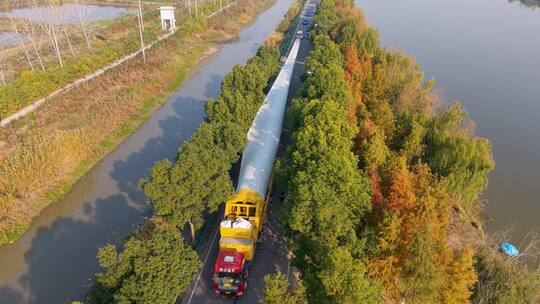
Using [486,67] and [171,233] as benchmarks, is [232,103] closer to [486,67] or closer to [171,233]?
[171,233]

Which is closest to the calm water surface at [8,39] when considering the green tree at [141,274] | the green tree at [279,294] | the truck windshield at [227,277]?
the green tree at [141,274]

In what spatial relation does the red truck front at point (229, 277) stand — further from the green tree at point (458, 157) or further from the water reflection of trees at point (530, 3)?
the water reflection of trees at point (530, 3)

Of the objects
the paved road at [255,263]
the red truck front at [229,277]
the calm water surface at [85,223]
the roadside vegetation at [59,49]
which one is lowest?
the calm water surface at [85,223]

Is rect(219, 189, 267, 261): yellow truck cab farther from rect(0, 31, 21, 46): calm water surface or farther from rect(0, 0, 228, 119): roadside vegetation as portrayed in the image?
rect(0, 31, 21, 46): calm water surface

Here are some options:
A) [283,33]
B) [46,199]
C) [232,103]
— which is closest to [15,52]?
[46,199]

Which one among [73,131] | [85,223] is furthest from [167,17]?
[85,223]

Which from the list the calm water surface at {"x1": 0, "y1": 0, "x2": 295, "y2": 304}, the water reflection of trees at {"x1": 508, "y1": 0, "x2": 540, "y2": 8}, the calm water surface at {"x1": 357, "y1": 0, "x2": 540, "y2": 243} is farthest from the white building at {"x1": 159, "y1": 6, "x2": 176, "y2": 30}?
the water reflection of trees at {"x1": 508, "y1": 0, "x2": 540, "y2": 8}

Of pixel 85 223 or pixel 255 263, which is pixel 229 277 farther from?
pixel 85 223
